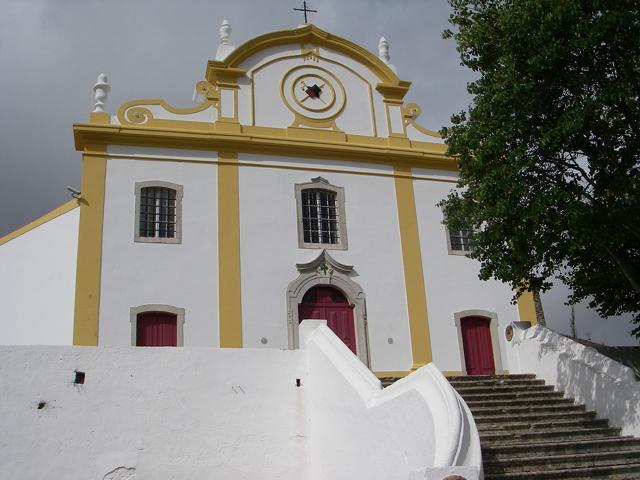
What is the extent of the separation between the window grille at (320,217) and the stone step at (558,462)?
7529 mm

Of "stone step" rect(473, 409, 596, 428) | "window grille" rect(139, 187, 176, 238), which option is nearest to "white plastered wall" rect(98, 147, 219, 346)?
"window grille" rect(139, 187, 176, 238)

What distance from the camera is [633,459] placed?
25.3ft

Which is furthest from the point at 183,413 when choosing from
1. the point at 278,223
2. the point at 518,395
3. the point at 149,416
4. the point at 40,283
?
the point at 40,283

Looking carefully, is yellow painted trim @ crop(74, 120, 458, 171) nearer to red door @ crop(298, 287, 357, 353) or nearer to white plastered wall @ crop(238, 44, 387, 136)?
white plastered wall @ crop(238, 44, 387, 136)

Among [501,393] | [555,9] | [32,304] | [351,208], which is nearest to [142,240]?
[32,304]

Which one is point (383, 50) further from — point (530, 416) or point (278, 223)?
point (530, 416)

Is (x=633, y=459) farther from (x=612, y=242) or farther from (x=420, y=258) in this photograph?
(x=420, y=258)

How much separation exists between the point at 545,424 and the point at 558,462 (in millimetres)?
1542

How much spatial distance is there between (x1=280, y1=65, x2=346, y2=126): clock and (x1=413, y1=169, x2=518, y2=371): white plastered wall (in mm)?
2639

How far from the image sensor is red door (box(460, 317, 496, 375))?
46.9 feet

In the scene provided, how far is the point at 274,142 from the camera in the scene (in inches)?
568

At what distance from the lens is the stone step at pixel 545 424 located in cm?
856

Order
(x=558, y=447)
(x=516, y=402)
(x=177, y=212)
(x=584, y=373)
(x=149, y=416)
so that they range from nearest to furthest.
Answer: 1. (x=558, y=447)
2. (x=149, y=416)
3. (x=516, y=402)
4. (x=584, y=373)
5. (x=177, y=212)

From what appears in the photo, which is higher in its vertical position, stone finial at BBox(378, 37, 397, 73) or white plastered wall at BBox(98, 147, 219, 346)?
stone finial at BBox(378, 37, 397, 73)
